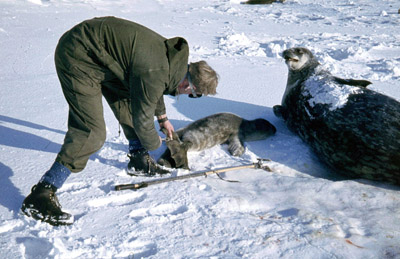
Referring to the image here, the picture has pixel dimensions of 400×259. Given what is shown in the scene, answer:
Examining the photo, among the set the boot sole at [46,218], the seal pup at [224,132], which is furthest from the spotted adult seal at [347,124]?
the boot sole at [46,218]

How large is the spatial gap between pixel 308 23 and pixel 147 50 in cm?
694

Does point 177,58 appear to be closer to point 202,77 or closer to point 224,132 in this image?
point 202,77

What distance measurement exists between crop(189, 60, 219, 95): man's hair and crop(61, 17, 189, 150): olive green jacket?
6 cm

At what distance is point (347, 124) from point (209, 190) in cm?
138

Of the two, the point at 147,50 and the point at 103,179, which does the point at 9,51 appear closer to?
the point at 103,179

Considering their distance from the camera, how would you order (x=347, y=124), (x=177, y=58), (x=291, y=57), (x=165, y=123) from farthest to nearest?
(x=291, y=57), (x=347, y=124), (x=165, y=123), (x=177, y=58)

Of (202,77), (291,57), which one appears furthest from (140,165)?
(291,57)

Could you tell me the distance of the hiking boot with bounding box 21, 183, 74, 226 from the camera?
1.89 meters

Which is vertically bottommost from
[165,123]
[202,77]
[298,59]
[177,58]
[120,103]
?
[165,123]

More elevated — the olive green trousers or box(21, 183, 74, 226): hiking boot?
the olive green trousers

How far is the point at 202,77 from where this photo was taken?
6.82ft

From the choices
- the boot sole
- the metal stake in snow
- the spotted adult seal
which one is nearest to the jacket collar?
the metal stake in snow

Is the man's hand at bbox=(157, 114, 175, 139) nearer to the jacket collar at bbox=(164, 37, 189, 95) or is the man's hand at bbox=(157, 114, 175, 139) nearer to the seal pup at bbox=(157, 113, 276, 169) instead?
the seal pup at bbox=(157, 113, 276, 169)

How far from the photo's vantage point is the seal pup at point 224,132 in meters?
3.06
